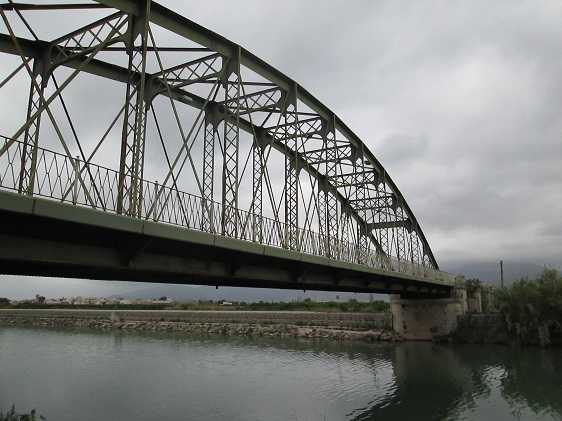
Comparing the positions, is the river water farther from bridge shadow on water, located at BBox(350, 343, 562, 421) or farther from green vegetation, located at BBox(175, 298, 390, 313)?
green vegetation, located at BBox(175, 298, 390, 313)

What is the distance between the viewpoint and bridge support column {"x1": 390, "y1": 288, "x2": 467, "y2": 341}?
44531 millimetres

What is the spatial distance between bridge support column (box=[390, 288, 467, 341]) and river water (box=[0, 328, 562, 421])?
151 inches

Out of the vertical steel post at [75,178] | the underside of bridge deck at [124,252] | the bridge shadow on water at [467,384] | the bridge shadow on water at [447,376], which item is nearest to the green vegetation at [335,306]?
the bridge shadow on water at [447,376]

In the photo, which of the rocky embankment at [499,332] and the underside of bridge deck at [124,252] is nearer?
the underside of bridge deck at [124,252]

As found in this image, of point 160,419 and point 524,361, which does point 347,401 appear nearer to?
point 160,419

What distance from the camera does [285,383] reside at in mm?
24625

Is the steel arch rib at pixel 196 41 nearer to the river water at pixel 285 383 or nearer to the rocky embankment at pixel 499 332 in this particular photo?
the river water at pixel 285 383

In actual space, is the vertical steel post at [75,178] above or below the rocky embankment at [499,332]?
above

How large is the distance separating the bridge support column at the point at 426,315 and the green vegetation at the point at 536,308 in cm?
443

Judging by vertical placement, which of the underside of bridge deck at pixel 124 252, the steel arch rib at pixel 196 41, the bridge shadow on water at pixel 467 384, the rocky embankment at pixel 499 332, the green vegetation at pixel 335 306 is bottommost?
the bridge shadow on water at pixel 467 384

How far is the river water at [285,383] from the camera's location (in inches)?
749

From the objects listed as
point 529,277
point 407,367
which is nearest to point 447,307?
point 529,277

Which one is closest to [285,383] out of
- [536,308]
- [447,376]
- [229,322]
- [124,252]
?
[447,376]

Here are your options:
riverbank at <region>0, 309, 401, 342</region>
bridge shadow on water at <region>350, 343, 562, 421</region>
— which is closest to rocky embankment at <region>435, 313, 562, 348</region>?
bridge shadow on water at <region>350, 343, 562, 421</region>
